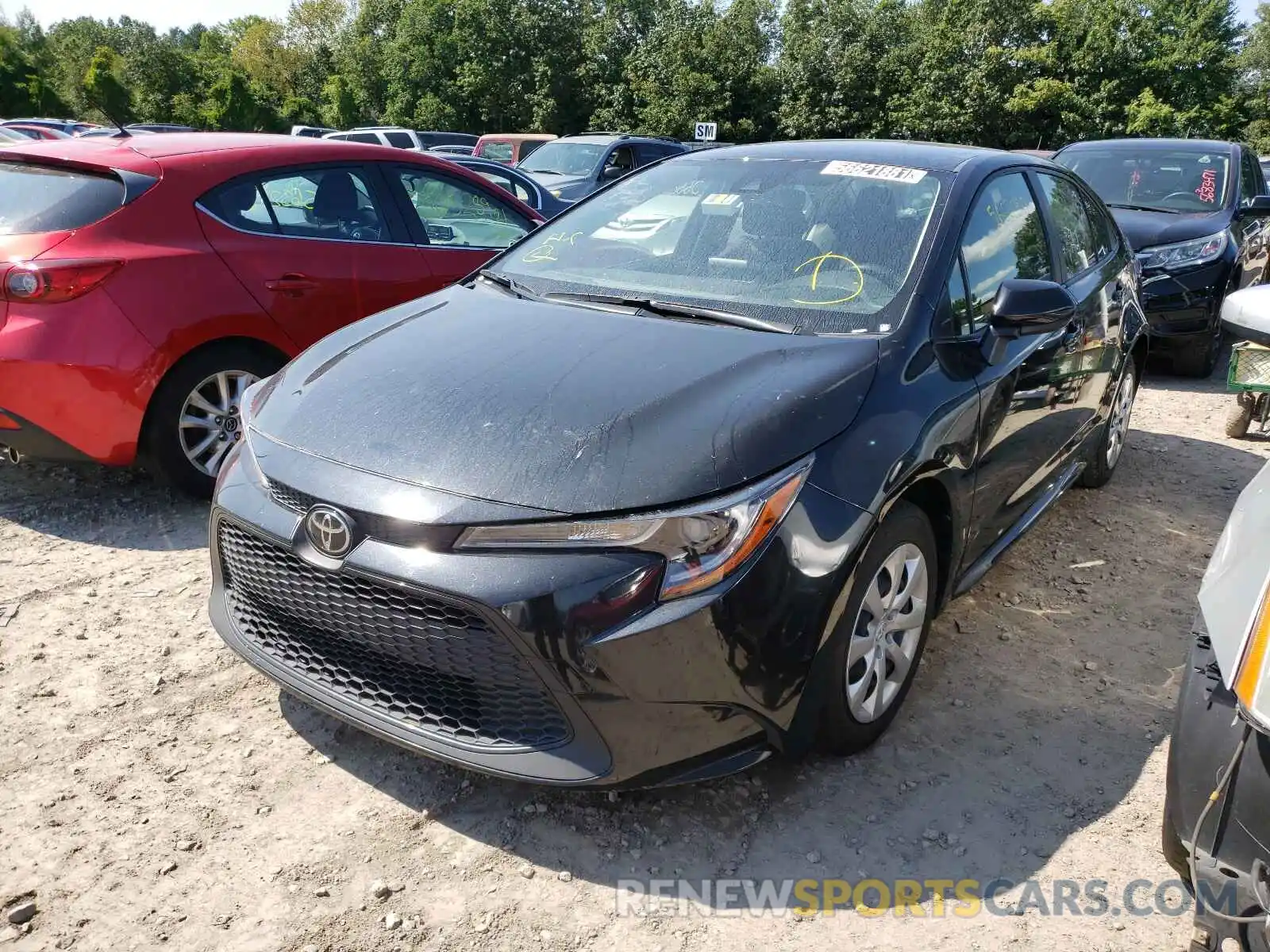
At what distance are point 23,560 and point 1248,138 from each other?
3409 centimetres

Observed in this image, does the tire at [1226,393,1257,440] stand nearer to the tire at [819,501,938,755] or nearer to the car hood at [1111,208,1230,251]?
the car hood at [1111,208,1230,251]

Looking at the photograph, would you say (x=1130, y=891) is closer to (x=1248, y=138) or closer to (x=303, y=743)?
(x=303, y=743)

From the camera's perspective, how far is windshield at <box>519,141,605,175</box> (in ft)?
45.6

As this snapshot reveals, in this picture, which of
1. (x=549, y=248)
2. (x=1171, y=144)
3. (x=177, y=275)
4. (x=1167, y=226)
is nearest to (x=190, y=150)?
(x=177, y=275)

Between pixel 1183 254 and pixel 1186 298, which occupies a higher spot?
pixel 1183 254

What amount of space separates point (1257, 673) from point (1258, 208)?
24.1 ft

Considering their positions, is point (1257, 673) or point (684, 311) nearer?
point (1257, 673)

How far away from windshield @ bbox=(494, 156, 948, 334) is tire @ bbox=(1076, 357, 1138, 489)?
81.0 inches

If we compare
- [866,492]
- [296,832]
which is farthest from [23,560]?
[866,492]

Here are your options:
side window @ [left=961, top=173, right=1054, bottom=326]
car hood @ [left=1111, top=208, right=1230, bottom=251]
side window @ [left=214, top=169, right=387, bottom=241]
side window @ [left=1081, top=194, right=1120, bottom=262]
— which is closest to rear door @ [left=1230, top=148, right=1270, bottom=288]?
car hood @ [left=1111, top=208, right=1230, bottom=251]

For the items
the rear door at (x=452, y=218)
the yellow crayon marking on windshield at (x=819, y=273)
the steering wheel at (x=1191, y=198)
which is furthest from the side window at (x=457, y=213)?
the steering wheel at (x=1191, y=198)

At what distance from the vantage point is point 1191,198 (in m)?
7.78

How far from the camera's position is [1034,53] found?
2891 centimetres

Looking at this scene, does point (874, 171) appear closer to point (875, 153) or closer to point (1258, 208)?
point (875, 153)
